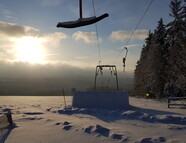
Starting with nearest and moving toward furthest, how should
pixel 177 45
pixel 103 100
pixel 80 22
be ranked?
pixel 80 22, pixel 103 100, pixel 177 45

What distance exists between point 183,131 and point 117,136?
3098mm

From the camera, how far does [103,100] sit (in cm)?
1617

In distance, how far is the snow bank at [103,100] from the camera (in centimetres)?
1603

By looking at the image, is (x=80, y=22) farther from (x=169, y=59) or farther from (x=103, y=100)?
(x=169, y=59)

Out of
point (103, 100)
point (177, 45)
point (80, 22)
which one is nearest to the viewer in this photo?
point (80, 22)

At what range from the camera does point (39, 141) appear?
6.51m

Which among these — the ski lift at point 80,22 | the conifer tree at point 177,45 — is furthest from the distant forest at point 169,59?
the ski lift at point 80,22

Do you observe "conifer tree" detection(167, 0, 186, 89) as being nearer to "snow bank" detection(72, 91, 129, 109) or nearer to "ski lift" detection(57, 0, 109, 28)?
"snow bank" detection(72, 91, 129, 109)

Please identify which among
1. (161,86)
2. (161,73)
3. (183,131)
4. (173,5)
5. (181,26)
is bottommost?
(183,131)

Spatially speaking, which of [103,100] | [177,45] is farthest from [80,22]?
[177,45]

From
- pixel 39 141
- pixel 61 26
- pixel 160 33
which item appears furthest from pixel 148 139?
pixel 160 33

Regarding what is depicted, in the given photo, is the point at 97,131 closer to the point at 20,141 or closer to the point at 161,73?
the point at 20,141

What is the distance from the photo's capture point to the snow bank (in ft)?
52.6

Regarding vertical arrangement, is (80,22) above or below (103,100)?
above
